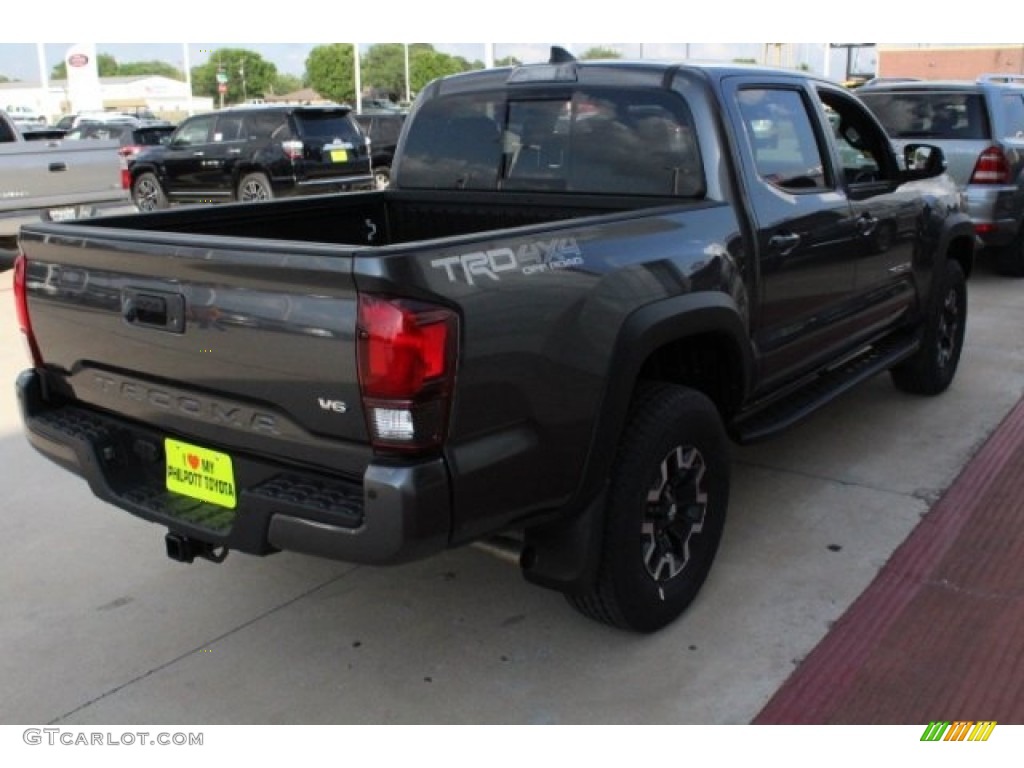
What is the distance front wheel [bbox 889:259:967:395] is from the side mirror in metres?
0.66

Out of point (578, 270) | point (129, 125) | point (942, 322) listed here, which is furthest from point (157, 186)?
point (578, 270)

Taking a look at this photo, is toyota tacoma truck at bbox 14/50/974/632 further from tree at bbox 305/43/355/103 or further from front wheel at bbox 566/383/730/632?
tree at bbox 305/43/355/103

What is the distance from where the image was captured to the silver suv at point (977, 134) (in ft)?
29.6

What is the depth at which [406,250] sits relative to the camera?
2.45 meters

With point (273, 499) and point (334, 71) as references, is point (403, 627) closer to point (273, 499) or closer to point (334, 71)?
point (273, 499)

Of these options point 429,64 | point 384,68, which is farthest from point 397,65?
point 429,64

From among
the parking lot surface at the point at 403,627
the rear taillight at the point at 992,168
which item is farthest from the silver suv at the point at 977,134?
the parking lot surface at the point at 403,627

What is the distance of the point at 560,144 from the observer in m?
4.04

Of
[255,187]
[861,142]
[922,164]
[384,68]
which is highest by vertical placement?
[384,68]

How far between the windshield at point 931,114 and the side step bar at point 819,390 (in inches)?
183

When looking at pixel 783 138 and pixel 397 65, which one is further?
pixel 397 65

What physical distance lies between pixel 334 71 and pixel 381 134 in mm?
93950

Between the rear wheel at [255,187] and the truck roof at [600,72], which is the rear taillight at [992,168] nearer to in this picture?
the truck roof at [600,72]

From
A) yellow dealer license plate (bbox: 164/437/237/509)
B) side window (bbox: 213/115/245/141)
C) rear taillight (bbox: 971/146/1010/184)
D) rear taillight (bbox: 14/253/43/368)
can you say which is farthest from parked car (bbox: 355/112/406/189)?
yellow dealer license plate (bbox: 164/437/237/509)
